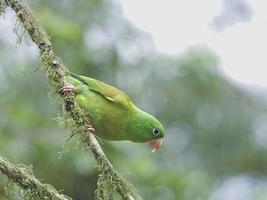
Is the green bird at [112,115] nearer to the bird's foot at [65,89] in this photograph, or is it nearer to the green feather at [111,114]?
the green feather at [111,114]

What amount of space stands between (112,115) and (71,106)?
0.74m

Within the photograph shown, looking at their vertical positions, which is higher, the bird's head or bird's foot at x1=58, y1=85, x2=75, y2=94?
the bird's head

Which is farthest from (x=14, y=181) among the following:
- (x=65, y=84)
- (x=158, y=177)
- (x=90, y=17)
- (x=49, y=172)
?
(x=90, y=17)

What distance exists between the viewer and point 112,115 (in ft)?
13.5

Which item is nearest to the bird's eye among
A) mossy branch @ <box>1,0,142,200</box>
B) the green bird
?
the green bird

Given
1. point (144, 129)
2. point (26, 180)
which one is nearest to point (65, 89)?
point (26, 180)

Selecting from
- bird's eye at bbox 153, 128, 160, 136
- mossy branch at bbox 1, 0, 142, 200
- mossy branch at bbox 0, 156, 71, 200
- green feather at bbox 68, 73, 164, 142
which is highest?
bird's eye at bbox 153, 128, 160, 136

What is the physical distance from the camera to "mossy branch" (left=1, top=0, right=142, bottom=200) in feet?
10.6

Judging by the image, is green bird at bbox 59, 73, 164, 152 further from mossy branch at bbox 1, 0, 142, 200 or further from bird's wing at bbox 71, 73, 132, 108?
mossy branch at bbox 1, 0, 142, 200

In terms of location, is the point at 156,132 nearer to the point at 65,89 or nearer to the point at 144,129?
the point at 144,129

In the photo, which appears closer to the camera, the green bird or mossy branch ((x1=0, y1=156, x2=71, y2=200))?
mossy branch ((x1=0, y1=156, x2=71, y2=200))

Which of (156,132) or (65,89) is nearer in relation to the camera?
(65,89)

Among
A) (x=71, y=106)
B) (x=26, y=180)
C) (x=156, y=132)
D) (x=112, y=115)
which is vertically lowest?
(x=26, y=180)

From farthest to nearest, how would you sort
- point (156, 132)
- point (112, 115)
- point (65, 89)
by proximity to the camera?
point (156, 132)
point (112, 115)
point (65, 89)
